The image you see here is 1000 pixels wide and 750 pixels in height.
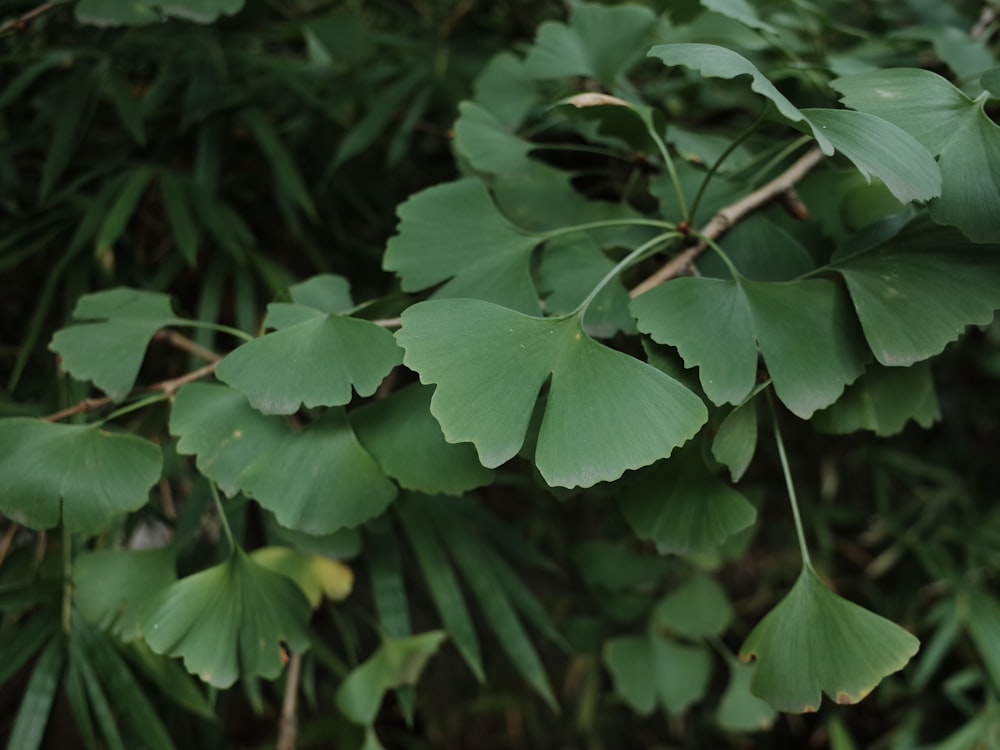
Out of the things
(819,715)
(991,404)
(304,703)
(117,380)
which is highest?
(117,380)

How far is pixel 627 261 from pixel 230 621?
361mm

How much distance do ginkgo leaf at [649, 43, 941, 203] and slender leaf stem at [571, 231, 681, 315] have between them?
0.12m

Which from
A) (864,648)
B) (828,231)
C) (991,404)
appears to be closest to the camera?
(864,648)

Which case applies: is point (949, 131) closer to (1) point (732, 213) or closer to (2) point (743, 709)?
(1) point (732, 213)

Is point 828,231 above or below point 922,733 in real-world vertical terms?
above

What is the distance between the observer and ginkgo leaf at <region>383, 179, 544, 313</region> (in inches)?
20.0

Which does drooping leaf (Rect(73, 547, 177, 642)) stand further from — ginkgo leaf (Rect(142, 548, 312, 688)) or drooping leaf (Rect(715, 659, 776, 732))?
drooping leaf (Rect(715, 659, 776, 732))

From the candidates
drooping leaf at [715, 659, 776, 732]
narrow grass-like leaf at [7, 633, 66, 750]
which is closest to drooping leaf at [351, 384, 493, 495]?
narrow grass-like leaf at [7, 633, 66, 750]

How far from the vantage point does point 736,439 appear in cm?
47

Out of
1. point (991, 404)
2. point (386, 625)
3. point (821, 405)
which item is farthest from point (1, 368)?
point (991, 404)

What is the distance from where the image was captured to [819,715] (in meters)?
1.20

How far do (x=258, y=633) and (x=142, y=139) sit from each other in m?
0.49

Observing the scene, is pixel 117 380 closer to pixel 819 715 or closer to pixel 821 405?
pixel 821 405

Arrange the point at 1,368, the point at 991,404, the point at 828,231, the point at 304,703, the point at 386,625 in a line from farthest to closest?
1. the point at 991,404
2. the point at 304,703
3. the point at 1,368
4. the point at 386,625
5. the point at 828,231
